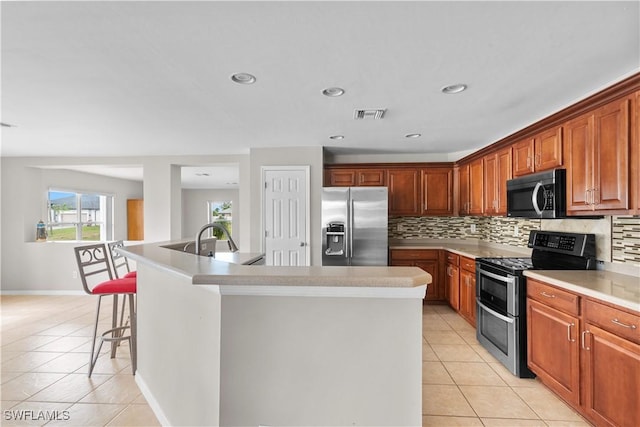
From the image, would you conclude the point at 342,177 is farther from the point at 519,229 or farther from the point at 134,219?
the point at 134,219

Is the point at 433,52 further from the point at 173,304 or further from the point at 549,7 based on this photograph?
the point at 173,304

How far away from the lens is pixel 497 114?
2.99m

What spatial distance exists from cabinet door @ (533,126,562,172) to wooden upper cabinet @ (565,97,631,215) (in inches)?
3.9

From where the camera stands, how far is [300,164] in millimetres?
4477

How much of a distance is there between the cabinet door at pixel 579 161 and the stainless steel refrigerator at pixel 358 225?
209 centimetres

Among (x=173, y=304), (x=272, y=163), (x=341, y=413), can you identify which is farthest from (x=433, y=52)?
(x=272, y=163)

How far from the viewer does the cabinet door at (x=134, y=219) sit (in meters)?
8.59

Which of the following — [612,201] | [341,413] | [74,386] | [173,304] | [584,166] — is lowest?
[74,386]

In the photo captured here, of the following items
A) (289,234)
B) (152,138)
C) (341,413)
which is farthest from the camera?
(289,234)

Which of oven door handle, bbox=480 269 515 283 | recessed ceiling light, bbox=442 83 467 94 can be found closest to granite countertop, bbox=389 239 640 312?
oven door handle, bbox=480 269 515 283

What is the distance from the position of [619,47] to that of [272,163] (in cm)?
361

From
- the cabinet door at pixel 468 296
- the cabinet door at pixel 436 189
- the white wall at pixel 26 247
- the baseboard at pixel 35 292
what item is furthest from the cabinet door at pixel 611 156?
the baseboard at pixel 35 292

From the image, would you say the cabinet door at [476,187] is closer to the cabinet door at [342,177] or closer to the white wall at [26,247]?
the cabinet door at [342,177]

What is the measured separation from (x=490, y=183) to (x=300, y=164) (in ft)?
7.94
